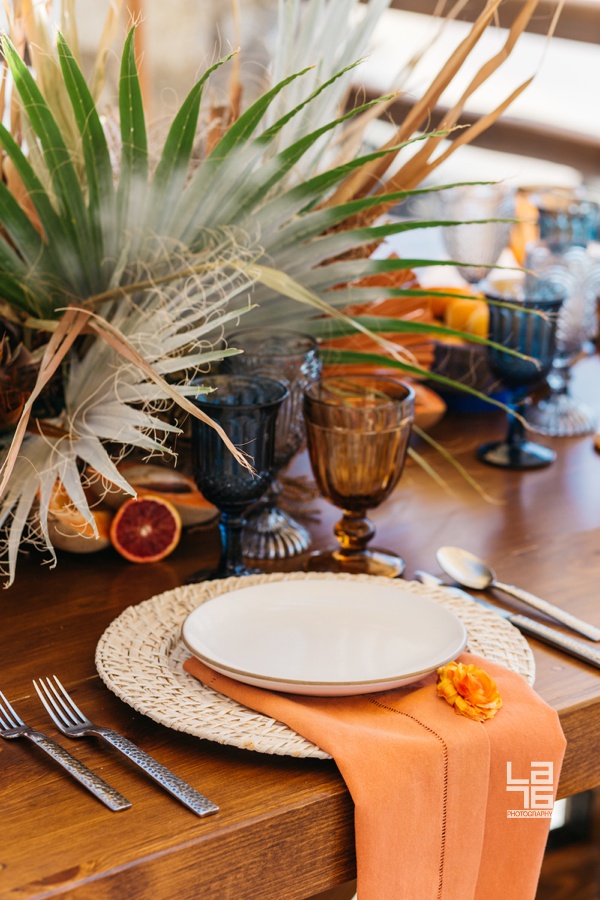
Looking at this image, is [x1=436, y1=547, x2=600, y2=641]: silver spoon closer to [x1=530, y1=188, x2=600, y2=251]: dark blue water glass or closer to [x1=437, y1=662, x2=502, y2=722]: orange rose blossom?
[x1=437, y1=662, x2=502, y2=722]: orange rose blossom

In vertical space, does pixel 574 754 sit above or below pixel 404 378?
below

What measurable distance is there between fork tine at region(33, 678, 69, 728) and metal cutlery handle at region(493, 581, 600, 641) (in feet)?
1.32

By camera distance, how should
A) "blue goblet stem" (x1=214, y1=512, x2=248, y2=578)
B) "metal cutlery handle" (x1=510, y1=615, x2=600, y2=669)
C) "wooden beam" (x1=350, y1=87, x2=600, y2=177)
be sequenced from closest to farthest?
"metal cutlery handle" (x1=510, y1=615, x2=600, y2=669) < "blue goblet stem" (x1=214, y1=512, x2=248, y2=578) < "wooden beam" (x1=350, y1=87, x2=600, y2=177)

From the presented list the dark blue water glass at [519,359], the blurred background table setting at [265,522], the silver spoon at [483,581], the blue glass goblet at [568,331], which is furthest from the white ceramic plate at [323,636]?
the blue glass goblet at [568,331]

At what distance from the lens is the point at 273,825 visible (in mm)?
627

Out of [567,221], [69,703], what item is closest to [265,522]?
[69,703]

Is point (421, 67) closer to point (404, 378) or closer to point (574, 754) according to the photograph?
point (404, 378)

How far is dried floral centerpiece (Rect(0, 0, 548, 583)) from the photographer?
2.96 ft

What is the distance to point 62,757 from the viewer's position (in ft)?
2.18

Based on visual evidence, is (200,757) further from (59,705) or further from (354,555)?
(354,555)

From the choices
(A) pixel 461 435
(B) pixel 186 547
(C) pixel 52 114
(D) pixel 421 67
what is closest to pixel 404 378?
(A) pixel 461 435

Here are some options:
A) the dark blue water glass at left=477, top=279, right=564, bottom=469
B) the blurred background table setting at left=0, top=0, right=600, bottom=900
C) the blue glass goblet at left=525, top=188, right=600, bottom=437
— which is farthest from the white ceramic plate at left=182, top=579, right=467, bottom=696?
the blue glass goblet at left=525, top=188, right=600, bottom=437

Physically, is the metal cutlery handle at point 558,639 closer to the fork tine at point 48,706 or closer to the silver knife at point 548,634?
the silver knife at point 548,634

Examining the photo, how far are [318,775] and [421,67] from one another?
4545 mm
